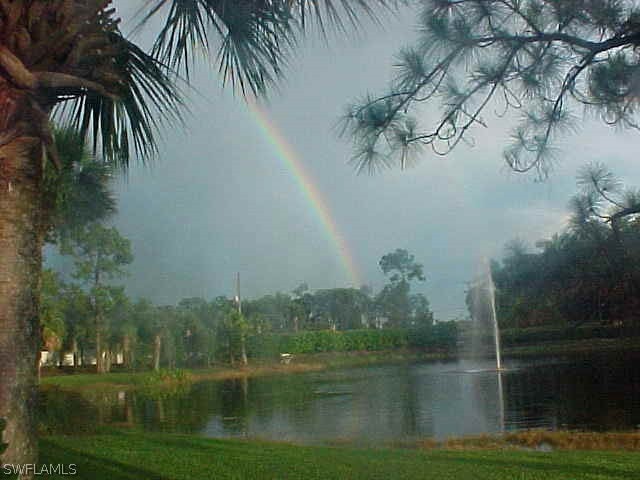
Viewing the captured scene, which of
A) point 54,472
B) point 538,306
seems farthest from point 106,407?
point 538,306

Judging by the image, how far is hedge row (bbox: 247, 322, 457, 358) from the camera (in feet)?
157

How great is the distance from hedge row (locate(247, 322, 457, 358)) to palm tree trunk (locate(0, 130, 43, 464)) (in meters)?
43.5

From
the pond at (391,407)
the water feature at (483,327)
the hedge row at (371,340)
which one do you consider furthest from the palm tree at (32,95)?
the hedge row at (371,340)

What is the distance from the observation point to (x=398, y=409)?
15992mm

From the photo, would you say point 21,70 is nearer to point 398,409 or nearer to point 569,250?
point 569,250

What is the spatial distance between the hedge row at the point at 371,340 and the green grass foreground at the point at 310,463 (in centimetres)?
3787

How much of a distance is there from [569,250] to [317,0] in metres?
2.12

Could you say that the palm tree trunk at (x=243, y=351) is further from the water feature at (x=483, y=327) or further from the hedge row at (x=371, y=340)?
the water feature at (x=483, y=327)

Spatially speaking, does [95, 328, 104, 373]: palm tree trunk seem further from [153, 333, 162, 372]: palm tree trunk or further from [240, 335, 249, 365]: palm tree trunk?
[240, 335, 249, 365]: palm tree trunk

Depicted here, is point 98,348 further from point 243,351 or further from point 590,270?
point 590,270

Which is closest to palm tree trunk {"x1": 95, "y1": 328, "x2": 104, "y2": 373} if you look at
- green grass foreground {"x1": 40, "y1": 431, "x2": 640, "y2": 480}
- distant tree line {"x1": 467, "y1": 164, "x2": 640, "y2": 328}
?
green grass foreground {"x1": 40, "y1": 431, "x2": 640, "y2": 480}

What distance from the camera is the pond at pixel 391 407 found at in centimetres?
1279

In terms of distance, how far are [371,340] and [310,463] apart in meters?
43.2

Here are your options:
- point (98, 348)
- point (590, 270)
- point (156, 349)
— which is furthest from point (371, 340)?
point (590, 270)
